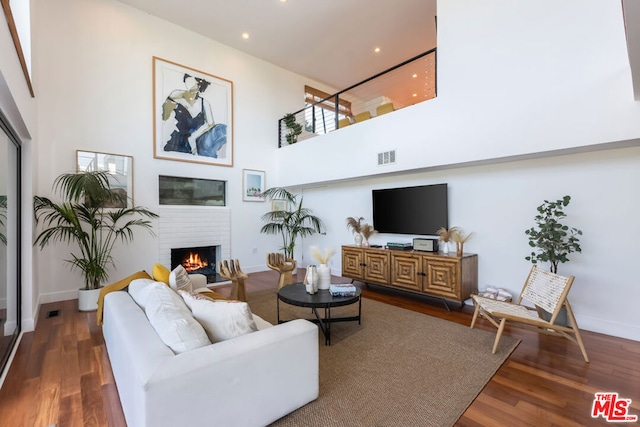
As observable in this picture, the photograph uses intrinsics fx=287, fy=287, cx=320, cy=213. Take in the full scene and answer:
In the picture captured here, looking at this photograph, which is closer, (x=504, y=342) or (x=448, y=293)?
(x=504, y=342)

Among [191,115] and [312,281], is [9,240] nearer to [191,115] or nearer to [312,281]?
[312,281]

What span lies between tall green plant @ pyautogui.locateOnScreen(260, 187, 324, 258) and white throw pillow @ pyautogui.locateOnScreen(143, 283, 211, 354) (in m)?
4.33

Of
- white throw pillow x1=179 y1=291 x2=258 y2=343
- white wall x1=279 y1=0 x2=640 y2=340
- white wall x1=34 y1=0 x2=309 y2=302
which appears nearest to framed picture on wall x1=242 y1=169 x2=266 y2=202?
white wall x1=34 y1=0 x2=309 y2=302

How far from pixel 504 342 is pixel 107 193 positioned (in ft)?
16.7

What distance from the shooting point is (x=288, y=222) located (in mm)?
6543

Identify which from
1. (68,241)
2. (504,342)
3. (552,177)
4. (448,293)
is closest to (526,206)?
(552,177)

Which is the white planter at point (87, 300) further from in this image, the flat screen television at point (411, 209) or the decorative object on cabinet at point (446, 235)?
the decorative object on cabinet at point (446, 235)

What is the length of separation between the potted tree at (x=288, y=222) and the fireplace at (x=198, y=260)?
1226mm

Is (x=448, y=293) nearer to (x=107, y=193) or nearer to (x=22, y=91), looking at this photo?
(x=107, y=193)

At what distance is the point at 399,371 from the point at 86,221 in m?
4.75

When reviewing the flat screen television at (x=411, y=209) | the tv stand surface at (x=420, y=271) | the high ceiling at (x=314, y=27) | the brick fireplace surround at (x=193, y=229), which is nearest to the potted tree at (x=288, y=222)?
the brick fireplace surround at (x=193, y=229)

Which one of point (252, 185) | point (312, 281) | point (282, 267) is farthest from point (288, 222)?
point (312, 281)

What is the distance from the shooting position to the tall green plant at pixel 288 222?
642 cm

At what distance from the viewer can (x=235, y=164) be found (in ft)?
20.3
